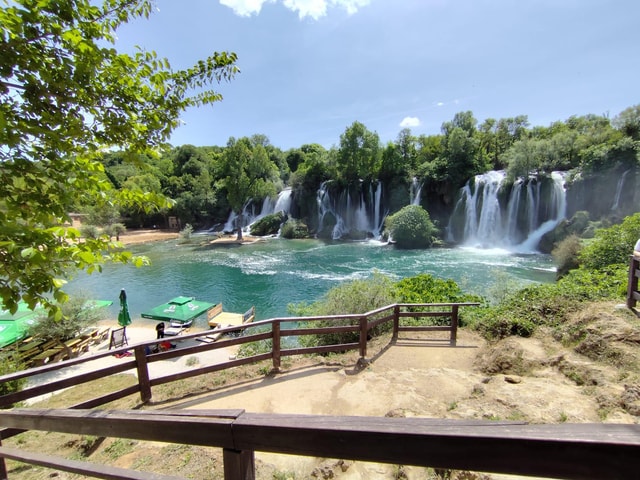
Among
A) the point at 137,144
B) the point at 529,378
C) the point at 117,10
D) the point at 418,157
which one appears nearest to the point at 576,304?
the point at 529,378

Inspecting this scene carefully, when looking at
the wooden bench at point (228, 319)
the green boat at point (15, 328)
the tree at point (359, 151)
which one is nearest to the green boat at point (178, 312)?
the wooden bench at point (228, 319)

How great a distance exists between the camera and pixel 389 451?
87 cm

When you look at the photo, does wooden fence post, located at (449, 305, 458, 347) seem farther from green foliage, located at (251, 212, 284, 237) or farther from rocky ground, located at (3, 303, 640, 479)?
green foliage, located at (251, 212, 284, 237)

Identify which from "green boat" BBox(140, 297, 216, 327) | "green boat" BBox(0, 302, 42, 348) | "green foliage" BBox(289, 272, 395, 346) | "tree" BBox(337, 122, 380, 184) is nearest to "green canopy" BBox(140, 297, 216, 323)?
"green boat" BBox(140, 297, 216, 327)

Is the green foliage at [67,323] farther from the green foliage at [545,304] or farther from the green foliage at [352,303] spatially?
the green foliage at [545,304]

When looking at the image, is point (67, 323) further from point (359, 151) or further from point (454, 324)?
point (359, 151)

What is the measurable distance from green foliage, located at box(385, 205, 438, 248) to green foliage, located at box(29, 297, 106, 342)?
2216 cm

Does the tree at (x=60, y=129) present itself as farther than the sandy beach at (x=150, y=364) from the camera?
No

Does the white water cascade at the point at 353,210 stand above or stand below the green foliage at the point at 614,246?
above

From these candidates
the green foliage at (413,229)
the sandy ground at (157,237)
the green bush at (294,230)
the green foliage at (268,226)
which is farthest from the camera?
the green foliage at (268,226)

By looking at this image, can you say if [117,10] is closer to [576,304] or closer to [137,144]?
[137,144]

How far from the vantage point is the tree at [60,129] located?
1.60 metres

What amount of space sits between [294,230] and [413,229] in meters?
14.4

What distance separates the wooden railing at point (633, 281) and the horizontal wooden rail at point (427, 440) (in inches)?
258
